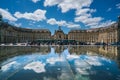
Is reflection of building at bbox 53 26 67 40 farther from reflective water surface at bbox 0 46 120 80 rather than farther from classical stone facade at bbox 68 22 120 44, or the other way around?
reflective water surface at bbox 0 46 120 80

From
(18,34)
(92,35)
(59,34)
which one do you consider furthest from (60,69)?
(92,35)

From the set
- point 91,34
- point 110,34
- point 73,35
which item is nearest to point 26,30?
point 73,35

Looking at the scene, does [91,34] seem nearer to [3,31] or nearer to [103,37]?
[103,37]

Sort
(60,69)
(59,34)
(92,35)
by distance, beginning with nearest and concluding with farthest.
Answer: (60,69)
(59,34)
(92,35)

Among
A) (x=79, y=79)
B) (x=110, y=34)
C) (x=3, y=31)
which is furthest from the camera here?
(x=110, y=34)

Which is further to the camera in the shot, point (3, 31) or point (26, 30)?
point (26, 30)

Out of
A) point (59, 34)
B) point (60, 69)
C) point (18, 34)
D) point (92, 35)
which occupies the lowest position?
point (60, 69)

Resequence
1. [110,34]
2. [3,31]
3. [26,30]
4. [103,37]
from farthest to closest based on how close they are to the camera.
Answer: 1. [26,30]
2. [103,37]
3. [110,34]
4. [3,31]

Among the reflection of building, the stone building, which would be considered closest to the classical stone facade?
the reflection of building

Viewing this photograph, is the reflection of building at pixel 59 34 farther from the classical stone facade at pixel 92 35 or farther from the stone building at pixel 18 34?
the stone building at pixel 18 34

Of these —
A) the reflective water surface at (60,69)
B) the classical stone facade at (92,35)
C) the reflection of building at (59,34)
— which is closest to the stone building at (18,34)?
the reflection of building at (59,34)

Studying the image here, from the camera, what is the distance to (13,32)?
429 feet

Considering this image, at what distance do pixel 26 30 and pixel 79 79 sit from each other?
516 feet

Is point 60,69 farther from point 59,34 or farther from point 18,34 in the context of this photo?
point 59,34
